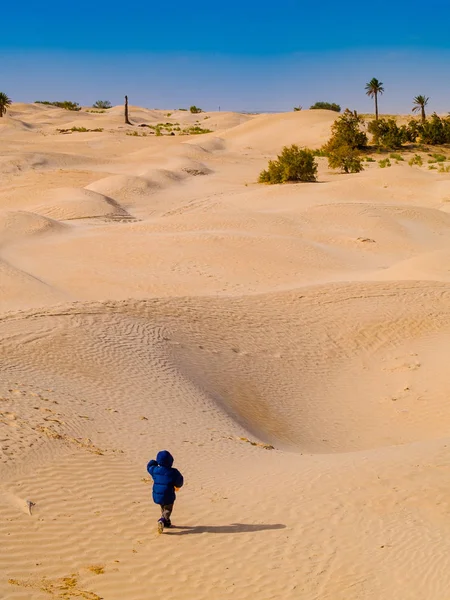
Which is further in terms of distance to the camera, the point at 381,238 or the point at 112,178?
the point at 112,178

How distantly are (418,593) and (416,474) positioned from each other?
2.67m

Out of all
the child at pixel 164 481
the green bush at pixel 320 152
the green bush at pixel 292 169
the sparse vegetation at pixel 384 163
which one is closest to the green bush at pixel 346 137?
the green bush at pixel 320 152

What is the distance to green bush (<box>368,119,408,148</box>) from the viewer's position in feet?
177

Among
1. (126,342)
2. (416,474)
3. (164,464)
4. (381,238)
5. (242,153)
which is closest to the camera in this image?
(164,464)

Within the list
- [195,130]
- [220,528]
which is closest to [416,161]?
[195,130]

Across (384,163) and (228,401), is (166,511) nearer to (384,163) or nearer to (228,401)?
(228,401)

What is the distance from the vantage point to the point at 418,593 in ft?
22.4

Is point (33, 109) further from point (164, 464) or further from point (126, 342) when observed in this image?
point (164, 464)

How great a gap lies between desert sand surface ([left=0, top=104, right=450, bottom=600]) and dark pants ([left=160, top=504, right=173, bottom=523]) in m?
0.18

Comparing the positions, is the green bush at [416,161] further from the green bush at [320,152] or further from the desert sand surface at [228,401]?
the desert sand surface at [228,401]

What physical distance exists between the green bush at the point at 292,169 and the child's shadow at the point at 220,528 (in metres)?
35.0

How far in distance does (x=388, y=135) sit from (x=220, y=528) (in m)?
49.9

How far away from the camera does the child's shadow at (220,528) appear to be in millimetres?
7748

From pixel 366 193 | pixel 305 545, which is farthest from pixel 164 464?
pixel 366 193
